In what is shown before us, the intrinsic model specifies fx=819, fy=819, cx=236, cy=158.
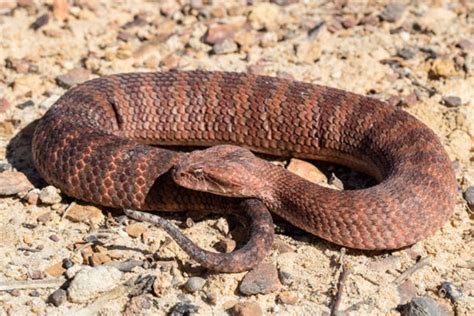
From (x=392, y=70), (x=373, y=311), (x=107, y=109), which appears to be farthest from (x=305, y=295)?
(x=392, y=70)

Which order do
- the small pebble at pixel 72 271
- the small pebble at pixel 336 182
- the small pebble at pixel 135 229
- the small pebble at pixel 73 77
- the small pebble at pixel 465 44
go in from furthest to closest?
the small pebble at pixel 465 44, the small pebble at pixel 73 77, the small pebble at pixel 336 182, the small pebble at pixel 135 229, the small pebble at pixel 72 271

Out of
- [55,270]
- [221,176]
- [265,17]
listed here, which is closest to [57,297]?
[55,270]

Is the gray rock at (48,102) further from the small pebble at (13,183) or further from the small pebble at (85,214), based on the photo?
the small pebble at (85,214)

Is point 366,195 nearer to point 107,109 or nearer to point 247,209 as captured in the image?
point 247,209

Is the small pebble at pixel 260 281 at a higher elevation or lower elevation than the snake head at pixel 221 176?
lower

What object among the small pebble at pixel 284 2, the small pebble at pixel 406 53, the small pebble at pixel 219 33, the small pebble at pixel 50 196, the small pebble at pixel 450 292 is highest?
the small pebble at pixel 284 2

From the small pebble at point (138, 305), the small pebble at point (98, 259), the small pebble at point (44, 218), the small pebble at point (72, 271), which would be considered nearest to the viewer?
the small pebble at point (138, 305)

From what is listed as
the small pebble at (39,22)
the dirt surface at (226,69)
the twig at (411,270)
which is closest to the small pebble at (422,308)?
the dirt surface at (226,69)
